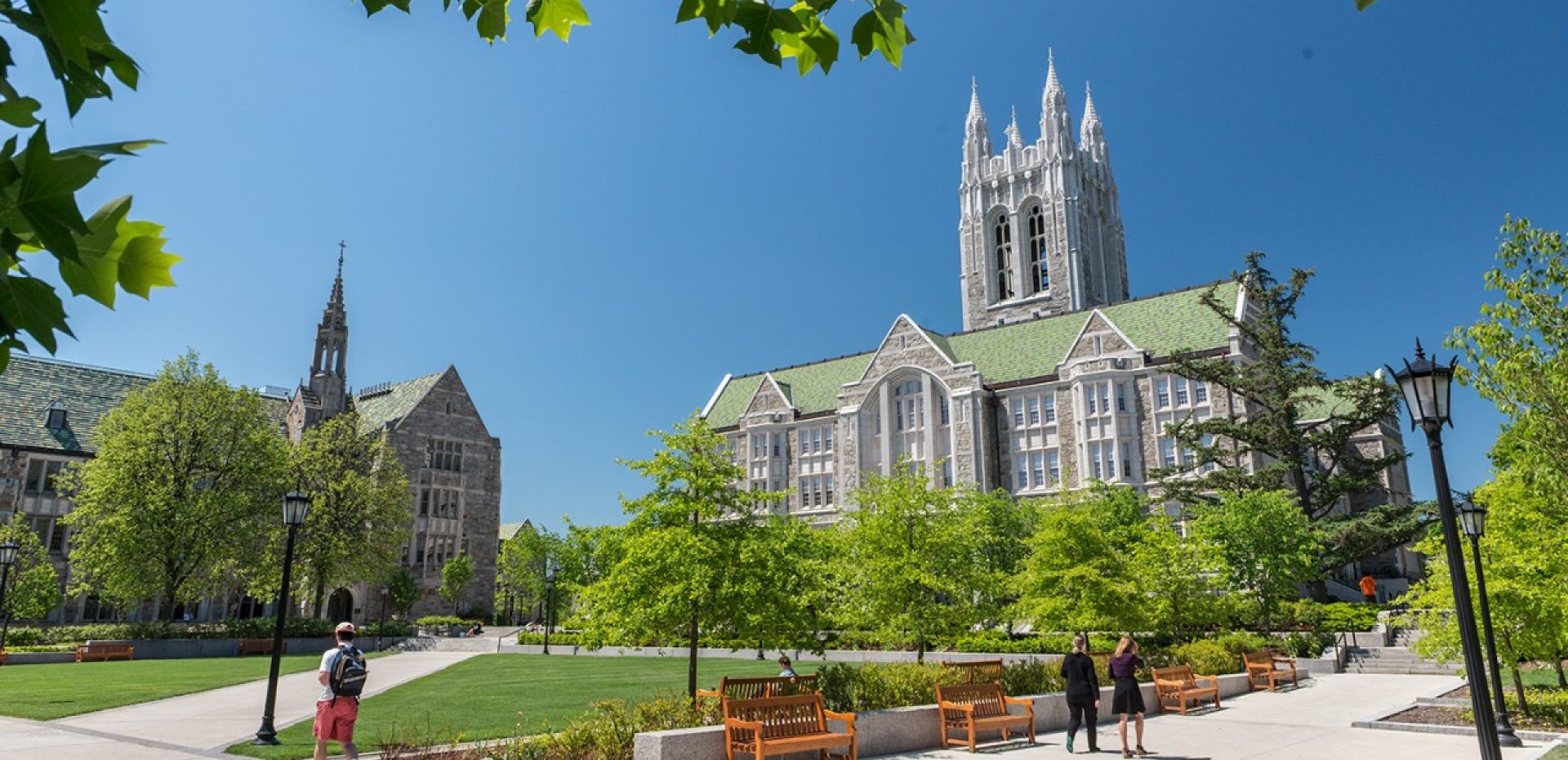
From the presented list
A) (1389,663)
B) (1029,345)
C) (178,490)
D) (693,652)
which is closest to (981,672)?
(693,652)

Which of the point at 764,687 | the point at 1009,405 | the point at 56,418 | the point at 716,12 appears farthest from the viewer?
the point at 1009,405

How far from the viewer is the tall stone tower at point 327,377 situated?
5862 centimetres

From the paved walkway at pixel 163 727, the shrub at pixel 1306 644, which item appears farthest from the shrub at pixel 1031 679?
the shrub at pixel 1306 644

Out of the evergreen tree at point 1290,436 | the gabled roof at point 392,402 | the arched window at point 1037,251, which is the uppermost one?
the arched window at point 1037,251

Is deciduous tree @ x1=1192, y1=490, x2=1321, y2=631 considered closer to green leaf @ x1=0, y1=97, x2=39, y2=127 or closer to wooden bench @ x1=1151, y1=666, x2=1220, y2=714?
wooden bench @ x1=1151, y1=666, x2=1220, y2=714

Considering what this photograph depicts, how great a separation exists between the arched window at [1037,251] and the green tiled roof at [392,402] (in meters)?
55.7

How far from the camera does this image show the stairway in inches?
1080

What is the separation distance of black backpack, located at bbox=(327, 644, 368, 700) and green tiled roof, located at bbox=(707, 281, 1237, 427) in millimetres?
44813

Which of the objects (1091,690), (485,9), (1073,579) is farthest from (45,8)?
(1073,579)

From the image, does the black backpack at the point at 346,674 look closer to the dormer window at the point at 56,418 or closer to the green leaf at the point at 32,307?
the green leaf at the point at 32,307

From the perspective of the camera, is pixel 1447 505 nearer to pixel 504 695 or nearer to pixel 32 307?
pixel 32 307

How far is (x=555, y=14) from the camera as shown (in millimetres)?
3131

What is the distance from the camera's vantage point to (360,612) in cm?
5422

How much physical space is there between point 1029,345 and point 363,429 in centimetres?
4299
